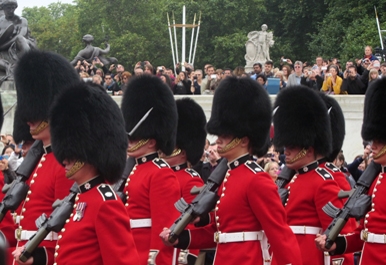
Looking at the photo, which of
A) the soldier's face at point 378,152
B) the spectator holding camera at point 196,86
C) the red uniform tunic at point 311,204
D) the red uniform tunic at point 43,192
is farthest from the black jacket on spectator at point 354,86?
the red uniform tunic at point 43,192

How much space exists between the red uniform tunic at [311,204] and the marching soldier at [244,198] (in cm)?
52

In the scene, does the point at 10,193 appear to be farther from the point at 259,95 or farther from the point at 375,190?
the point at 375,190

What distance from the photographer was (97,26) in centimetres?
5728

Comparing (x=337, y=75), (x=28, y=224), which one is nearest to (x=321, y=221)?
(x=28, y=224)

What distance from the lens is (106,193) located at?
4.95 metres

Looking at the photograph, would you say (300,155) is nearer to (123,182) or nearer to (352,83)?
(123,182)

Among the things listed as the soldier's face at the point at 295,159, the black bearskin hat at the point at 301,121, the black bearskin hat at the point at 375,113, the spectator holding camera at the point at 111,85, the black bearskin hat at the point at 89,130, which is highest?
the black bearskin hat at the point at 89,130

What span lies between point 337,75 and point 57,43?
57.2 metres

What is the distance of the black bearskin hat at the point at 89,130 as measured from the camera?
202 inches

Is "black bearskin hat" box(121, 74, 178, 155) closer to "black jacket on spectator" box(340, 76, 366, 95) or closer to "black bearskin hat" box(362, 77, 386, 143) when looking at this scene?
"black bearskin hat" box(362, 77, 386, 143)

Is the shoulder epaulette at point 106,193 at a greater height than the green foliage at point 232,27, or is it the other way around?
the shoulder epaulette at point 106,193

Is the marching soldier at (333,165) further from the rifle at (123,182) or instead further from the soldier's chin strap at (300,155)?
the rifle at (123,182)

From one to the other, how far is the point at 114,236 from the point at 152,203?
5.22 ft

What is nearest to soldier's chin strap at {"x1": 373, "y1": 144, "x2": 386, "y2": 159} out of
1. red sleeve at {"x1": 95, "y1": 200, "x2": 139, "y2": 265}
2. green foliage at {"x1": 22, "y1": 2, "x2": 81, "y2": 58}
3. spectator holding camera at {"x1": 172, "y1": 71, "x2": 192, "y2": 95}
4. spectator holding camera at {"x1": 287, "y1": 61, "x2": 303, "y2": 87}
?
red sleeve at {"x1": 95, "y1": 200, "x2": 139, "y2": 265}
